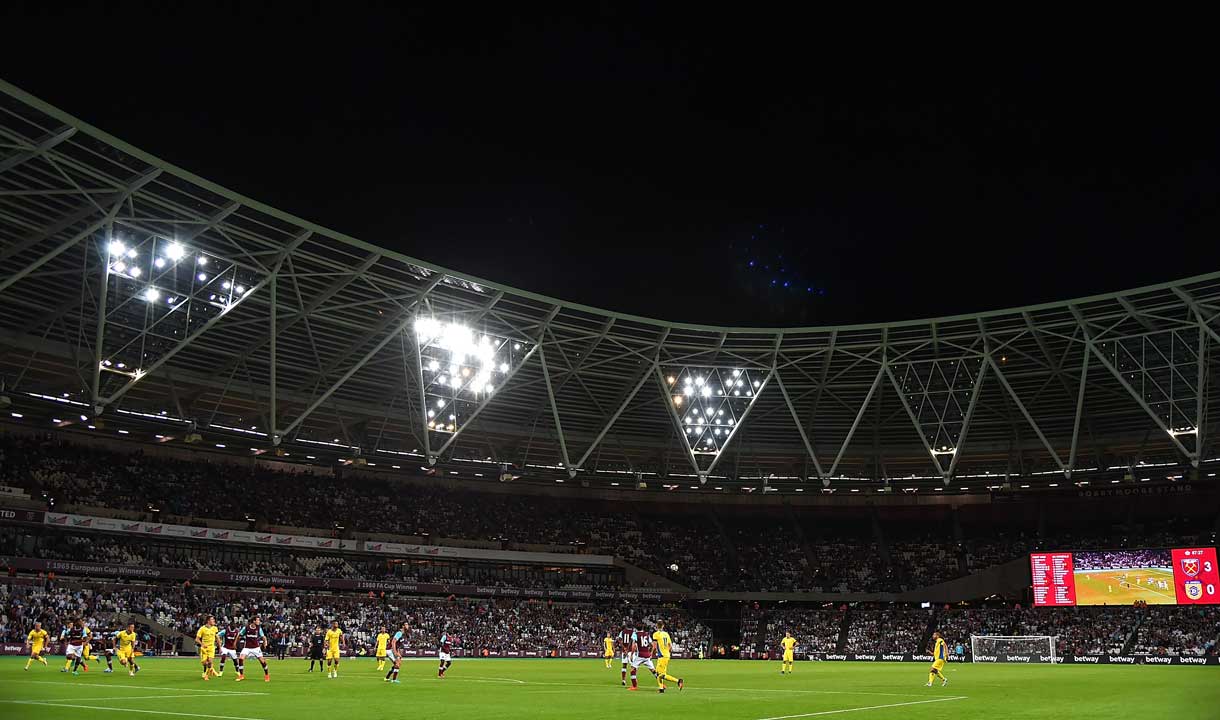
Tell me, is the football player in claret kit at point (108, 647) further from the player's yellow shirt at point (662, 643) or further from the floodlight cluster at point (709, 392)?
the floodlight cluster at point (709, 392)

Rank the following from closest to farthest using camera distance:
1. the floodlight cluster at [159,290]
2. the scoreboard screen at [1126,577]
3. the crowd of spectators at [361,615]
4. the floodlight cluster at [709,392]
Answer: the floodlight cluster at [159,290] → the crowd of spectators at [361,615] → the scoreboard screen at [1126,577] → the floodlight cluster at [709,392]

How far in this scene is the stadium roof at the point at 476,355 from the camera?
40375mm

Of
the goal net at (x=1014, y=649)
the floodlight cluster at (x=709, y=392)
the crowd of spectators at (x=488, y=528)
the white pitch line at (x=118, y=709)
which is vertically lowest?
the goal net at (x=1014, y=649)

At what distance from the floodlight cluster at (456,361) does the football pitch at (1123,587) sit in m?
40.1

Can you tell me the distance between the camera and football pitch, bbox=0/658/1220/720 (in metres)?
19.4

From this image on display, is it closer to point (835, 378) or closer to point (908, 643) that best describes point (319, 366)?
point (835, 378)

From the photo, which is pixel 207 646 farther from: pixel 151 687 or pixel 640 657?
pixel 640 657

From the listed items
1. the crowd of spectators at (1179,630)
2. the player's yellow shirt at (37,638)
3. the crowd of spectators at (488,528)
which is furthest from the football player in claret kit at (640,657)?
the crowd of spectators at (1179,630)

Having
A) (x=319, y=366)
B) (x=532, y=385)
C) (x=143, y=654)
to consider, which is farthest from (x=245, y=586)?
(x=532, y=385)

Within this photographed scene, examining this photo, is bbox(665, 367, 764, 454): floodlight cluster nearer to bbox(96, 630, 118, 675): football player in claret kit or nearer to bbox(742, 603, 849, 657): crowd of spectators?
bbox(742, 603, 849, 657): crowd of spectators

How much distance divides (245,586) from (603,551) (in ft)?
90.4

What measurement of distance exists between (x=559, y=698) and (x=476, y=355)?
103 feet

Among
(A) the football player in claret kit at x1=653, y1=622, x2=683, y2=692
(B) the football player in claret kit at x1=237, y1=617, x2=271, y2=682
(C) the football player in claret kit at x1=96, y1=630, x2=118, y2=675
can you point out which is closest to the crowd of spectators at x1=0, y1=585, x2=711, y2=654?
(C) the football player in claret kit at x1=96, y1=630, x2=118, y2=675

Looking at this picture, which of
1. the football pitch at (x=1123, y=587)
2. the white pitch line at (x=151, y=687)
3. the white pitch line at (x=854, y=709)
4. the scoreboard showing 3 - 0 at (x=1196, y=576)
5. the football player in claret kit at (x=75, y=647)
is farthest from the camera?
the football pitch at (x=1123, y=587)
